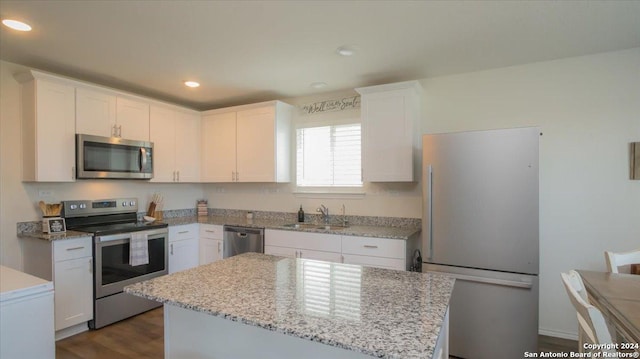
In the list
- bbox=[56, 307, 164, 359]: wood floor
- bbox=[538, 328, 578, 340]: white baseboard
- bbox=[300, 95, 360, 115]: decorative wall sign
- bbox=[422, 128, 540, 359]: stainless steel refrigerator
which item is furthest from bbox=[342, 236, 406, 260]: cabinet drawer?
bbox=[56, 307, 164, 359]: wood floor

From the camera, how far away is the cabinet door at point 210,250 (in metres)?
3.90

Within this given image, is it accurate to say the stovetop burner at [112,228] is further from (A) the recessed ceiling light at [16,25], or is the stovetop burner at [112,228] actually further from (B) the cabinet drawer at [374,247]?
(B) the cabinet drawer at [374,247]

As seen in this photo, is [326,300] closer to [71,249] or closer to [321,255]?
[321,255]

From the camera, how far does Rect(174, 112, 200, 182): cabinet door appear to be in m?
4.18

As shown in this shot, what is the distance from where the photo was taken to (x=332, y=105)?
3891 millimetres

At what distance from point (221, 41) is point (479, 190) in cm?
229

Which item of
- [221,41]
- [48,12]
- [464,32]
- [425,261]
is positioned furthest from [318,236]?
[48,12]

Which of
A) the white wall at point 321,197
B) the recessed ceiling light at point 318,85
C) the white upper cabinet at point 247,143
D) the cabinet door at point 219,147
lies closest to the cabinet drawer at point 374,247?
the white wall at point 321,197

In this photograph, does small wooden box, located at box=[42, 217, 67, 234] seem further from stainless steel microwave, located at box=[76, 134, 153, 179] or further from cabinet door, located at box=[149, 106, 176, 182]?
cabinet door, located at box=[149, 106, 176, 182]

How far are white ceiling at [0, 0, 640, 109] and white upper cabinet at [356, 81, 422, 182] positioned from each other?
193 millimetres

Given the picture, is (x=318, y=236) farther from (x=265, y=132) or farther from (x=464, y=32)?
(x=464, y=32)

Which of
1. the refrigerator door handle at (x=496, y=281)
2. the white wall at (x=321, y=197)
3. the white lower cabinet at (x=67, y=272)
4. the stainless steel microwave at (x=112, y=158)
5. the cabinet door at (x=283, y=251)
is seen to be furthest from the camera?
the white wall at (x=321, y=197)

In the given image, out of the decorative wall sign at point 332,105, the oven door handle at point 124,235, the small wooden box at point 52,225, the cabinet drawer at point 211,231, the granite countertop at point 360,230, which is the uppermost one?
the decorative wall sign at point 332,105

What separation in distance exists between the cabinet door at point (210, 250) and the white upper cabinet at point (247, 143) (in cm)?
81
